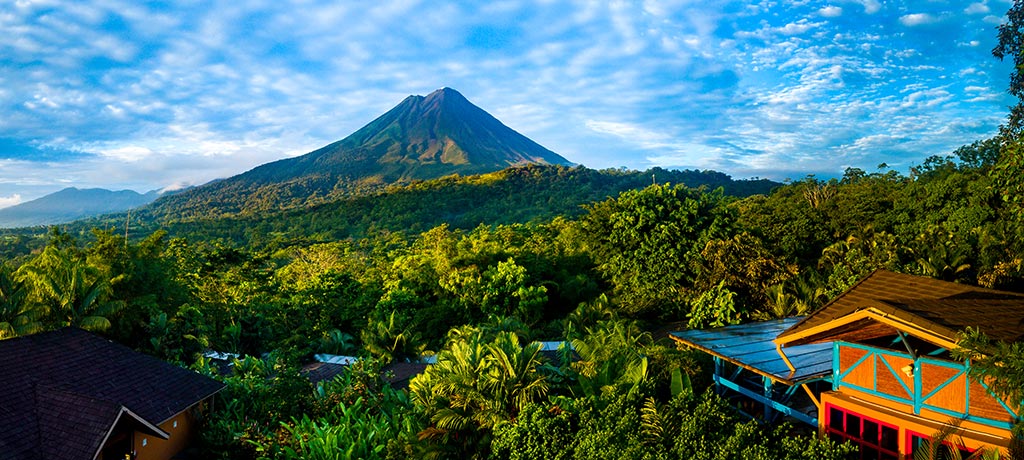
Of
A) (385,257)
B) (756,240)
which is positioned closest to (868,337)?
(756,240)

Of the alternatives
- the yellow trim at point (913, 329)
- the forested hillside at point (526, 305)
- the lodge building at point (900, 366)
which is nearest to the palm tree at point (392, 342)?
the forested hillside at point (526, 305)

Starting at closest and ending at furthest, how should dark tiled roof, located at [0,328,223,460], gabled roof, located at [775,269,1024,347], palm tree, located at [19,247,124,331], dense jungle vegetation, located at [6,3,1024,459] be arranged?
gabled roof, located at [775,269,1024,347] < dense jungle vegetation, located at [6,3,1024,459] < dark tiled roof, located at [0,328,223,460] < palm tree, located at [19,247,124,331]

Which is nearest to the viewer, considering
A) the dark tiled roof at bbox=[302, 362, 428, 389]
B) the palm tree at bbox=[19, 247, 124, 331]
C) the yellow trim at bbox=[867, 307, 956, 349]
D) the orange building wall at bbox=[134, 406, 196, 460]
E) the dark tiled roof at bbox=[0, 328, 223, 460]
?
the yellow trim at bbox=[867, 307, 956, 349]

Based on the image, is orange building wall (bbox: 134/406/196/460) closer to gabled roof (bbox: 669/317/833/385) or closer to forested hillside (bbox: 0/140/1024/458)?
forested hillside (bbox: 0/140/1024/458)

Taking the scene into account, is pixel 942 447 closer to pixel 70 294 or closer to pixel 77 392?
pixel 77 392

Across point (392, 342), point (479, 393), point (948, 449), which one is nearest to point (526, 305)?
point (392, 342)

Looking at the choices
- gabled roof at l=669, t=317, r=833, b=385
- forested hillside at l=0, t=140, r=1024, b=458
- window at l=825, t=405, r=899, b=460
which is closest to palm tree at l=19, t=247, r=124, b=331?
forested hillside at l=0, t=140, r=1024, b=458

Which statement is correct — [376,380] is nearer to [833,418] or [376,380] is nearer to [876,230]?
[833,418]
